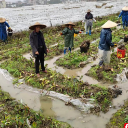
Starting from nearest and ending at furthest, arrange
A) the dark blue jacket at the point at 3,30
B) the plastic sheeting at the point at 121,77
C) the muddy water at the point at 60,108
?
the muddy water at the point at 60,108, the plastic sheeting at the point at 121,77, the dark blue jacket at the point at 3,30

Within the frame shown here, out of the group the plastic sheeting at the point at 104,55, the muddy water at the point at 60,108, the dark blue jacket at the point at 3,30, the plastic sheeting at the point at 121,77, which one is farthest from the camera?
the dark blue jacket at the point at 3,30

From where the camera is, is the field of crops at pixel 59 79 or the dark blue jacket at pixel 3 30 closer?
the field of crops at pixel 59 79

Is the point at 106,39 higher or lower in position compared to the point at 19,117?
higher

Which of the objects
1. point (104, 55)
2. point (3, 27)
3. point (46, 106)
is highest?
point (3, 27)

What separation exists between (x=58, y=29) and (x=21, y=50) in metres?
4.47

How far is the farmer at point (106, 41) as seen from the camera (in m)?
4.48

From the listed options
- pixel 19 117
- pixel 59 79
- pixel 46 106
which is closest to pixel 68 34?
pixel 59 79

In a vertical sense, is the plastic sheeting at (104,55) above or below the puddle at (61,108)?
above

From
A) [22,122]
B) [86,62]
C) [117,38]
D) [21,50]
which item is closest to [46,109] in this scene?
[22,122]

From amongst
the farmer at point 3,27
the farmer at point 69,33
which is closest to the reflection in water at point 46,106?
the farmer at point 69,33

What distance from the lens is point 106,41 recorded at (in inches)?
182

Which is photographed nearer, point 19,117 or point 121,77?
point 19,117

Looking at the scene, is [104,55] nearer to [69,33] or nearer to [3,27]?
[69,33]

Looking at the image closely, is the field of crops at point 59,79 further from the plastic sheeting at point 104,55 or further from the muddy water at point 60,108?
the plastic sheeting at point 104,55
